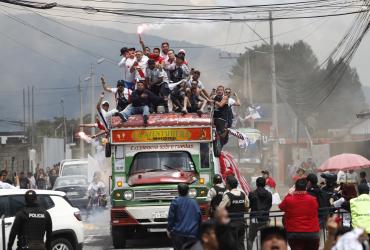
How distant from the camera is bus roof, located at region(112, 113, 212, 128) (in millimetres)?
20469

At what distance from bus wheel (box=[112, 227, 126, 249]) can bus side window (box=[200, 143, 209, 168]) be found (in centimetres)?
237

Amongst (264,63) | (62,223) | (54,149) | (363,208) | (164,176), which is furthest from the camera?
(264,63)

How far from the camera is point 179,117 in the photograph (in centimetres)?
2069

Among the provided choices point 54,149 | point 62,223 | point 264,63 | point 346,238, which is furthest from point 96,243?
point 264,63

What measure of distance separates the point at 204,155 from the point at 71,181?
1523 cm

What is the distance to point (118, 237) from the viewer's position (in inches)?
799

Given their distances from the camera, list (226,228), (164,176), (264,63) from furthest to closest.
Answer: (264,63)
(164,176)
(226,228)

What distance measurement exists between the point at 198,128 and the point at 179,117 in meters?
0.59

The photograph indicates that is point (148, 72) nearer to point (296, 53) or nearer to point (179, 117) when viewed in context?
point (179, 117)

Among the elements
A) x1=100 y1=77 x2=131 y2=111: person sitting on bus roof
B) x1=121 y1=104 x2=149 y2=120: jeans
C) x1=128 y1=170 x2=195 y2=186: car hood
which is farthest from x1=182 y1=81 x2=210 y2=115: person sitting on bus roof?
x1=128 y1=170 x2=195 y2=186: car hood

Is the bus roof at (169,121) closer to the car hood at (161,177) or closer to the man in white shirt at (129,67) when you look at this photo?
the car hood at (161,177)

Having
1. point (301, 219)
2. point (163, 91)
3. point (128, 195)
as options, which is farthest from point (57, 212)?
point (163, 91)

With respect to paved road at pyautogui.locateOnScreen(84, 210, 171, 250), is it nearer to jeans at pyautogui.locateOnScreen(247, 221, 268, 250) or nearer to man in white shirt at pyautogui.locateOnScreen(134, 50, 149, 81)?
man in white shirt at pyautogui.locateOnScreen(134, 50, 149, 81)

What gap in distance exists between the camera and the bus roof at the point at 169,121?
20469 mm
